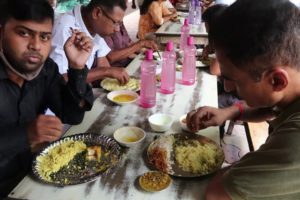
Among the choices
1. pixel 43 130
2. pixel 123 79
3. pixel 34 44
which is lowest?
pixel 123 79

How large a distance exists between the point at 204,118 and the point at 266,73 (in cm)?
65

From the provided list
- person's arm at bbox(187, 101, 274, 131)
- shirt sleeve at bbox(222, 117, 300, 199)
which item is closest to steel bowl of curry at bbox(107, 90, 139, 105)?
person's arm at bbox(187, 101, 274, 131)

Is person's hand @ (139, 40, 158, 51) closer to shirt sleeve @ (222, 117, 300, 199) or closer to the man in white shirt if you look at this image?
the man in white shirt

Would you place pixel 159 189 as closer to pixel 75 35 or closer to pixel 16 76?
pixel 16 76

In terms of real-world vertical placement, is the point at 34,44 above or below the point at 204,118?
above

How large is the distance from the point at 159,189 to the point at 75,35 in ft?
3.31

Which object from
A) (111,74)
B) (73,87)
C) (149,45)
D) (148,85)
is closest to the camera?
(73,87)

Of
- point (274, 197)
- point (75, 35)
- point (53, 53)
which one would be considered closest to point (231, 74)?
point (274, 197)

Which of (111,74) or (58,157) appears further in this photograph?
(111,74)

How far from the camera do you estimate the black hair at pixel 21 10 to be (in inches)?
53.1

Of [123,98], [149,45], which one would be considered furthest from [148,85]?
[149,45]

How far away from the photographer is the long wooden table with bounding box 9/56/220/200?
3.37 ft

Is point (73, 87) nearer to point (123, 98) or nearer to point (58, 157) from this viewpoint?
point (123, 98)

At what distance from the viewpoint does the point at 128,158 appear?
1223 mm
